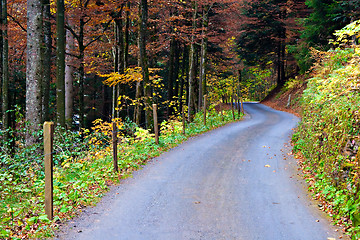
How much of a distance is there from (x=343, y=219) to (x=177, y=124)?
467 inches

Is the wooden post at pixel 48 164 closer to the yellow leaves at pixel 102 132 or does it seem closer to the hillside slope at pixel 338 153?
the yellow leaves at pixel 102 132

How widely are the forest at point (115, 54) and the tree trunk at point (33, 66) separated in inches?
1.1

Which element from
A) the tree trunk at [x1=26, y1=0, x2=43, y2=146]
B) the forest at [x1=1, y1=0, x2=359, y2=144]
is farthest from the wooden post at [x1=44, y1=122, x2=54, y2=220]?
the tree trunk at [x1=26, y1=0, x2=43, y2=146]

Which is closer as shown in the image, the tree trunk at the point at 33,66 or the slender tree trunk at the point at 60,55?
the tree trunk at the point at 33,66

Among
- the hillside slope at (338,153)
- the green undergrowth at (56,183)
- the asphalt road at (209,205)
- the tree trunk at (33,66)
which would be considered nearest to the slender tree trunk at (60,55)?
the tree trunk at (33,66)

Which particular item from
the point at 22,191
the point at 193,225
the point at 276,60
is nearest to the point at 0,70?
the point at 22,191

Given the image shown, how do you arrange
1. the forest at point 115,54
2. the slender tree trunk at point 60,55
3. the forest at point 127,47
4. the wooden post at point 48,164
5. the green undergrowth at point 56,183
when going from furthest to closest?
the forest at point 127,47, the slender tree trunk at point 60,55, the forest at point 115,54, the wooden post at point 48,164, the green undergrowth at point 56,183

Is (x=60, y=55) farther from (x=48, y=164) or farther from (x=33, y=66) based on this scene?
(x=48, y=164)

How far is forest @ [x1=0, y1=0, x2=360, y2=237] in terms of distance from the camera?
9141 millimetres

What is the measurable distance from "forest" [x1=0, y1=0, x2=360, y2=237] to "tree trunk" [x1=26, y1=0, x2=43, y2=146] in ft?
0.09

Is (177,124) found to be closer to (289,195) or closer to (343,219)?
(289,195)

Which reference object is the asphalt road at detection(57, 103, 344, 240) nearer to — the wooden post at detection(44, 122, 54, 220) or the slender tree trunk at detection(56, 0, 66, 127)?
the wooden post at detection(44, 122, 54, 220)

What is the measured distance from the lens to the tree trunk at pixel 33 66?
29.6ft

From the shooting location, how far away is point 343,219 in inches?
203
